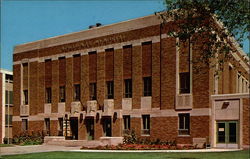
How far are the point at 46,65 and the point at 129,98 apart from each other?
13.4 m

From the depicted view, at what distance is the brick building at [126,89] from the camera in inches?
1320

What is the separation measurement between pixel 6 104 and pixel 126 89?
69.2ft

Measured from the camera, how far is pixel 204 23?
22875mm

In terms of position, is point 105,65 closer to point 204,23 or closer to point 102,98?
point 102,98

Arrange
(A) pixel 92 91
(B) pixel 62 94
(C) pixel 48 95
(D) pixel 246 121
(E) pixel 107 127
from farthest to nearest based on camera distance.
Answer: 1. (C) pixel 48 95
2. (B) pixel 62 94
3. (A) pixel 92 91
4. (E) pixel 107 127
5. (D) pixel 246 121

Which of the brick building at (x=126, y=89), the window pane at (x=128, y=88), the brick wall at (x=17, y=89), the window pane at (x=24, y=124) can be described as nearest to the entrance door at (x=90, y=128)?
the brick building at (x=126, y=89)

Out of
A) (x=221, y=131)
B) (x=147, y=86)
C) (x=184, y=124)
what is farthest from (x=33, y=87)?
(x=221, y=131)

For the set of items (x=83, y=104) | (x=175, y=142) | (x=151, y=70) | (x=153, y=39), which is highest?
(x=153, y=39)

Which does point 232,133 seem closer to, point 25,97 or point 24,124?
point 24,124

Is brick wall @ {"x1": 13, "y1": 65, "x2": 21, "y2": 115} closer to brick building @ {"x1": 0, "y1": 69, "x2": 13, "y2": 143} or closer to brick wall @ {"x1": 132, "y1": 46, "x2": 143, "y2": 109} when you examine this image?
brick building @ {"x1": 0, "y1": 69, "x2": 13, "y2": 143}

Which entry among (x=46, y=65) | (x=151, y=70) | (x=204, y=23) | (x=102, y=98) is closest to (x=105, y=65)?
(x=102, y=98)

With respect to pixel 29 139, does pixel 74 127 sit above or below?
above

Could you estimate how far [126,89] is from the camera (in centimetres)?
3984

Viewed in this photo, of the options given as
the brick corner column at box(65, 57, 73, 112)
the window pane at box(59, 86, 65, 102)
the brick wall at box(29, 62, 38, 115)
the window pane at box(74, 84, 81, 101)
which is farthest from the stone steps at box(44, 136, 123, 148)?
the brick wall at box(29, 62, 38, 115)
